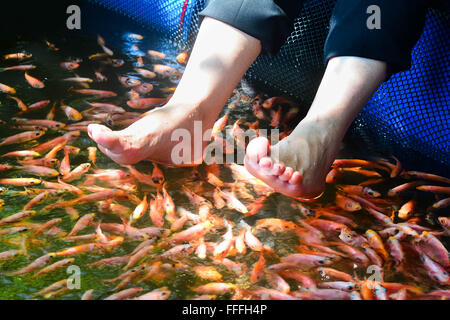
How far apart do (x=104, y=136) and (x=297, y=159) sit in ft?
2.49

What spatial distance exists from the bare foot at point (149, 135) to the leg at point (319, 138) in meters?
0.35

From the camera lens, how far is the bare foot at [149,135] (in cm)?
174

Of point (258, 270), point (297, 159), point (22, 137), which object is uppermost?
point (297, 159)

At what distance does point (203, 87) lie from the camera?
204 cm

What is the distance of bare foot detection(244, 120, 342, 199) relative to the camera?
1.78 metres

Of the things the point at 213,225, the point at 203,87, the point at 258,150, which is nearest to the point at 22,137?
the point at 203,87

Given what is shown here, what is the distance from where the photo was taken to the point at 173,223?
1908 millimetres

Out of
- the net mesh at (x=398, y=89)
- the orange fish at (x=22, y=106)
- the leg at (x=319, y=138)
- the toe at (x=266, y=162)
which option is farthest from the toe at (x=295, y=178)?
the orange fish at (x=22, y=106)

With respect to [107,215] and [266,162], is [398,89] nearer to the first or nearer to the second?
[266,162]

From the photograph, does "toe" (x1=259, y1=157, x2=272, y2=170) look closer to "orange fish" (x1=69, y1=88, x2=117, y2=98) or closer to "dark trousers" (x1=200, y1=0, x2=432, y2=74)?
"dark trousers" (x1=200, y1=0, x2=432, y2=74)

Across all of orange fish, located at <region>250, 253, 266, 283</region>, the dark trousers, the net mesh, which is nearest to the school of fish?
orange fish, located at <region>250, 253, 266, 283</region>

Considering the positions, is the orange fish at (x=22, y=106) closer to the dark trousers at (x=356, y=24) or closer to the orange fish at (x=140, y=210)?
the orange fish at (x=140, y=210)

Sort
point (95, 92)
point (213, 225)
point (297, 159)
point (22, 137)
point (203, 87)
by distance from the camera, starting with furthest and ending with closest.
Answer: point (95, 92), point (22, 137), point (203, 87), point (213, 225), point (297, 159)

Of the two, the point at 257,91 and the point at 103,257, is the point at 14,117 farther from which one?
the point at 257,91
